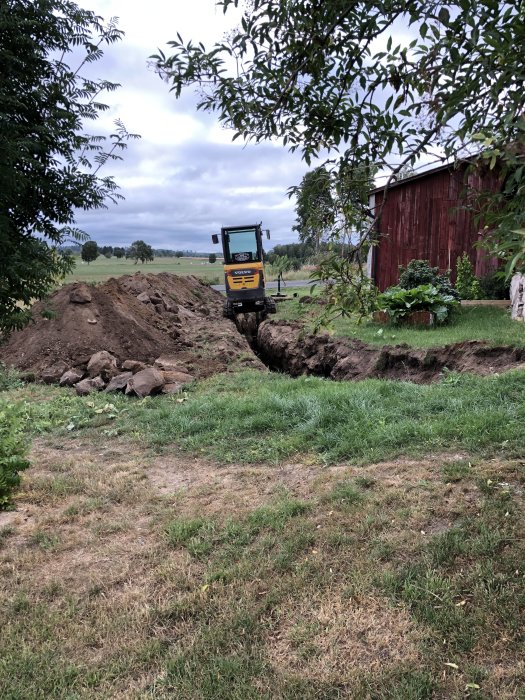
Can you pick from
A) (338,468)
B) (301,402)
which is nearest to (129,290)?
(301,402)

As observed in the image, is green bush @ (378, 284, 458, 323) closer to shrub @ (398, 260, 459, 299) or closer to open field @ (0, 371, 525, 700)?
shrub @ (398, 260, 459, 299)

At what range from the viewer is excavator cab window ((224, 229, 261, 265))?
1775cm

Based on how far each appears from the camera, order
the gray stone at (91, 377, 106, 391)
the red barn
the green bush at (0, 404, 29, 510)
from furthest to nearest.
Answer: the red barn < the gray stone at (91, 377, 106, 391) < the green bush at (0, 404, 29, 510)

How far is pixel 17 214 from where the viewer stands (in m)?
2.51

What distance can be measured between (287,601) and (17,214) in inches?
101

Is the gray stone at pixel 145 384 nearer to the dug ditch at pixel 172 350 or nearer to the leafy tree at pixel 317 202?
the dug ditch at pixel 172 350

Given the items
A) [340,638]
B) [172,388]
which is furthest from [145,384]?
[340,638]

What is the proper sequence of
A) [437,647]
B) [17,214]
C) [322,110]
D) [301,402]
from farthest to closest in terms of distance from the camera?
[301,402] → [322,110] → [17,214] → [437,647]

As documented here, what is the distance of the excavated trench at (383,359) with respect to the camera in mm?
7902

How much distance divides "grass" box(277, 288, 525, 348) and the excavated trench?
25cm

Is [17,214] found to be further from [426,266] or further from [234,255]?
[234,255]

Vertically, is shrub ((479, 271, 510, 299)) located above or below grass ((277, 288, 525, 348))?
above

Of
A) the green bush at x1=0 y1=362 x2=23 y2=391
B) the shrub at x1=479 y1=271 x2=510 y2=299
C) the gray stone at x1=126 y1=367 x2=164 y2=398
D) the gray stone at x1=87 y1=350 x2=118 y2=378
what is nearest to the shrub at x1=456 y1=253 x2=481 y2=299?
the shrub at x1=479 y1=271 x2=510 y2=299

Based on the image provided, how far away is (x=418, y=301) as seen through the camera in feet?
37.0
